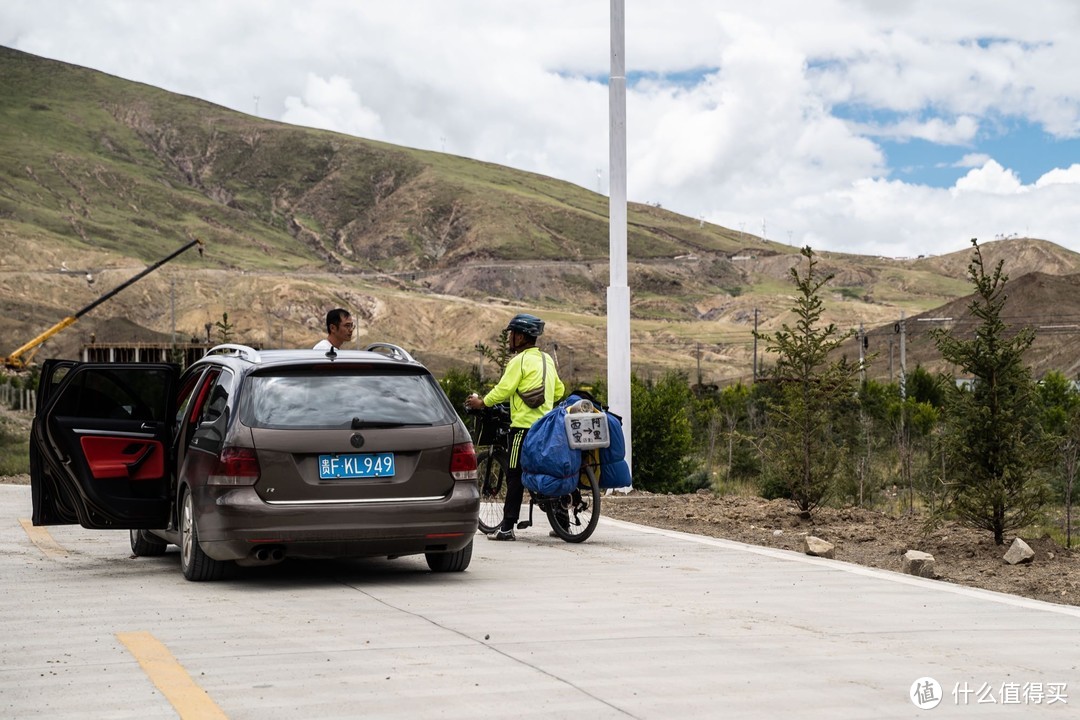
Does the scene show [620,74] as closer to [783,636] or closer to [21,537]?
[21,537]

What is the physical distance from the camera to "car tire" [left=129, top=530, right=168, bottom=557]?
A: 38.5 feet

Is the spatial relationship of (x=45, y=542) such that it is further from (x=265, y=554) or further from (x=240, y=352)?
(x=265, y=554)

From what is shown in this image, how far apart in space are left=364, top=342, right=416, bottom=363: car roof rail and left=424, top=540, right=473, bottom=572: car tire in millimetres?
1408

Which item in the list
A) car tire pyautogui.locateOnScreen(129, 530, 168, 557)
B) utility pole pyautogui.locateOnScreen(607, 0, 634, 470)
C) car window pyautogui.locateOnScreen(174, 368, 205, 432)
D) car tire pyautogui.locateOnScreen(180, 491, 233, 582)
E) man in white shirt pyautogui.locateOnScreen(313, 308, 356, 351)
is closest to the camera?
car tire pyautogui.locateOnScreen(180, 491, 233, 582)

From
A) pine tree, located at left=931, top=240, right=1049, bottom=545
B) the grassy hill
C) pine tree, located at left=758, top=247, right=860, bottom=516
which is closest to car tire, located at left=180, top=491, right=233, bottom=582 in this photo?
pine tree, located at left=931, top=240, right=1049, bottom=545

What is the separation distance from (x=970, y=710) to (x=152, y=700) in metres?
3.27

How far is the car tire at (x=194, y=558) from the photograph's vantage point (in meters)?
9.72

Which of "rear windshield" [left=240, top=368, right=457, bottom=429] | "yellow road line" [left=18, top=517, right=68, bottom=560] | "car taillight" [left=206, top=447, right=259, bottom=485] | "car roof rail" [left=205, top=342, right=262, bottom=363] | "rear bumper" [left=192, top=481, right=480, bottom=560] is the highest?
"car roof rail" [left=205, top=342, right=262, bottom=363]

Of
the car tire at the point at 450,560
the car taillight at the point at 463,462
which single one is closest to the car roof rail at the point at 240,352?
the car taillight at the point at 463,462

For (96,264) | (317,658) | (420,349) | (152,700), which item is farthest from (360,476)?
(96,264)

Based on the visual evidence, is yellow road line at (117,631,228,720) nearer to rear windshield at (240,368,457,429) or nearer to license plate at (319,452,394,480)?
license plate at (319,452,394,480)

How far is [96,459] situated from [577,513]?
13.7 feet

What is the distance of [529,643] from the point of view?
7195 millimetres

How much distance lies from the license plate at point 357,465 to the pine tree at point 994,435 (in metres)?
5.10
